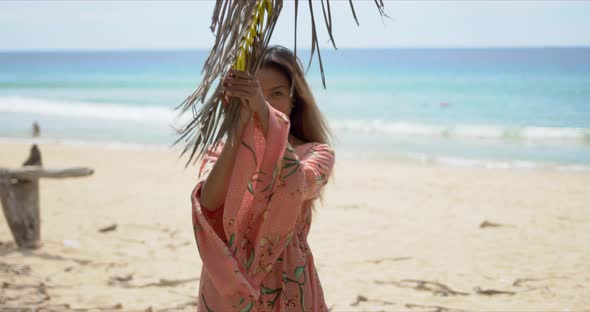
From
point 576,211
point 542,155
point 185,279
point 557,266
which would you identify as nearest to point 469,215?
point 576,211

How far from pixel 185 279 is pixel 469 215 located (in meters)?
3.77

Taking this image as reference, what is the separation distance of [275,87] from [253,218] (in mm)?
425

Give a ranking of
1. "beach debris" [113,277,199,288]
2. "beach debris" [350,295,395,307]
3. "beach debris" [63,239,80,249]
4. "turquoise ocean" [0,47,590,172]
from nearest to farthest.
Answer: "beach debris" [350,295,395,307], "beach debris" [113,277,199,288], "beach debris" [63,239,80,249], "turquoise ocean" [0,47,590,172]

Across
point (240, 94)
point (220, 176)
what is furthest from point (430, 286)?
point (240, 94)

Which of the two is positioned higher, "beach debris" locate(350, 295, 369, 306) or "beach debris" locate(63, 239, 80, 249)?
"beach debris" locate(350, 295, 369, 306)

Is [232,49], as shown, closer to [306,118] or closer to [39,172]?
[306,118]

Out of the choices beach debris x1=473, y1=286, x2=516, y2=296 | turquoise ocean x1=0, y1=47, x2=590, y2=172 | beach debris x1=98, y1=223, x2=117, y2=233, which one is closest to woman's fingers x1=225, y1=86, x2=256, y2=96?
beach debris x1=473, y1=286, x2=516, y2=296

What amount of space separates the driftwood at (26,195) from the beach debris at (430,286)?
261cm

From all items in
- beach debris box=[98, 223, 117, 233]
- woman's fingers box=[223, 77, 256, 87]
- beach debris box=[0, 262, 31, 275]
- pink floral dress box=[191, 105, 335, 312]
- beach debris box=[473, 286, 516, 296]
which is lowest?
beach debris box=[98, 223, 117, 233]

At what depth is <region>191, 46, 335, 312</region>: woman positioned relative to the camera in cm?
170

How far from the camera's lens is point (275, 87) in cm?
204

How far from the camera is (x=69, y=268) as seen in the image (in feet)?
16.7

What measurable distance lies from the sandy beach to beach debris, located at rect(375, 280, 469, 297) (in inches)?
0.6

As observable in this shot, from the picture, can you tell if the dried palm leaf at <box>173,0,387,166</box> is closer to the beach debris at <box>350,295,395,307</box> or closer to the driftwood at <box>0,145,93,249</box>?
the beach debris at <box>350,295,395,307</box>
